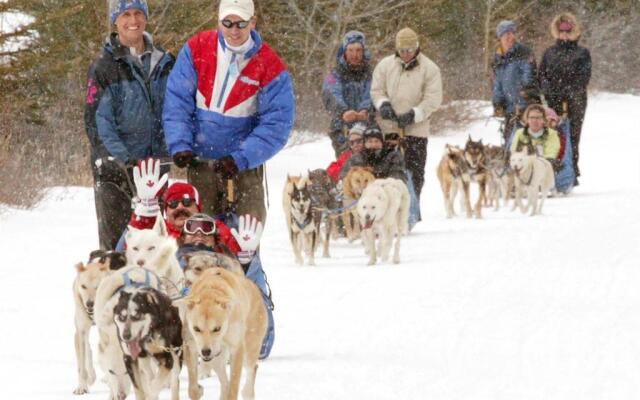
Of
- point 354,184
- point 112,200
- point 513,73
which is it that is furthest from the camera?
point 513,73

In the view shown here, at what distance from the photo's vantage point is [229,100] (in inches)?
224

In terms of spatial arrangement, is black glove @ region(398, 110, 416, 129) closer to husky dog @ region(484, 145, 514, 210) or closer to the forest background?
husky dog @ region(484, 145, 514, 210)

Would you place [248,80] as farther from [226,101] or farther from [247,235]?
[247,235]

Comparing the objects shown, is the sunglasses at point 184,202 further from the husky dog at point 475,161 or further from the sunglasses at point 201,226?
the husky dog at point 475,161

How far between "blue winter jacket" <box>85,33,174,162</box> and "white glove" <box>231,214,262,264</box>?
0.76 m

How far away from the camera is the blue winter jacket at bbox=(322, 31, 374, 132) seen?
11852 millimetres

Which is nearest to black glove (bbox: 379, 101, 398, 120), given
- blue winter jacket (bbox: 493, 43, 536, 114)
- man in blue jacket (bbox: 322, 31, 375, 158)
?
man in blue jacket (bbox: 322, 31, 375, 158)

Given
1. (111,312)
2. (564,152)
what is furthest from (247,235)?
(564,152)

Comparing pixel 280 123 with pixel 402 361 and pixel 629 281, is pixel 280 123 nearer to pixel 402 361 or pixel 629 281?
pixel 402 361

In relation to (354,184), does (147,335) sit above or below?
below

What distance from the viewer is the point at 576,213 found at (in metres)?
13.3

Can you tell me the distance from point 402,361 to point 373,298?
210 centimetres

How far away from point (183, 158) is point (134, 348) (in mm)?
1476

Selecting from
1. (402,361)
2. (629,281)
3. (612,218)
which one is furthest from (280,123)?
(612,218)
